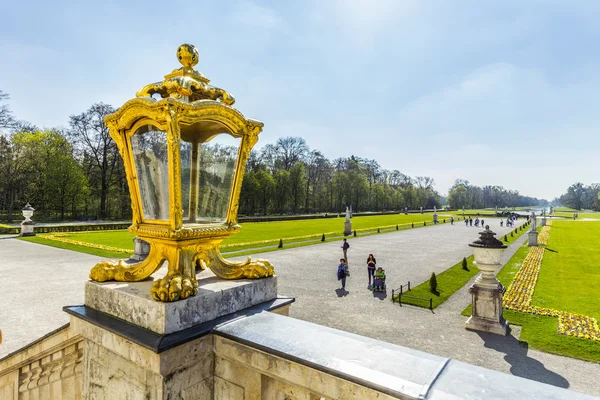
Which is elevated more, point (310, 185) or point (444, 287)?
point (310, 185)

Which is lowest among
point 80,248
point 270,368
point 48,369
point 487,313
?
point 487,313

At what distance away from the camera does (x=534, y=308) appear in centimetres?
1094

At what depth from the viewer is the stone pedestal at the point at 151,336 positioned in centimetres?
192

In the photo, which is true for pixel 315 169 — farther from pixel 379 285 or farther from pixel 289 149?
pixel 379 285

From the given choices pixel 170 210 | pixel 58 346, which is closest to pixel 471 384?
pixel 170 210

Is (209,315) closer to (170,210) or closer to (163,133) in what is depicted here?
(170,210)

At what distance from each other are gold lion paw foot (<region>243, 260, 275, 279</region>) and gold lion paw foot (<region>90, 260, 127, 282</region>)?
0.92 metres

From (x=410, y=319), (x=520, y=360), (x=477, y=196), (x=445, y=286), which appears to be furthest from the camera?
(x=477, y=196)

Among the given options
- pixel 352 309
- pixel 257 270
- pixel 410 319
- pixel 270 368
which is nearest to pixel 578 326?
pixel 410 319

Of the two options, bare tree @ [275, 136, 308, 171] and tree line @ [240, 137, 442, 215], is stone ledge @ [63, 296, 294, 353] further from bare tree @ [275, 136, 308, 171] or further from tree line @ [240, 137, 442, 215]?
bare tree @ [275, 136, 308, 171]

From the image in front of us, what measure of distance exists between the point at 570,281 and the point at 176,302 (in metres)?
18.9

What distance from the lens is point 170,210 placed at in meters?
2.28

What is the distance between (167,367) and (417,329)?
28.9ft

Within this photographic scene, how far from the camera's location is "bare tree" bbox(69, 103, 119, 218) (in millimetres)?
44906
